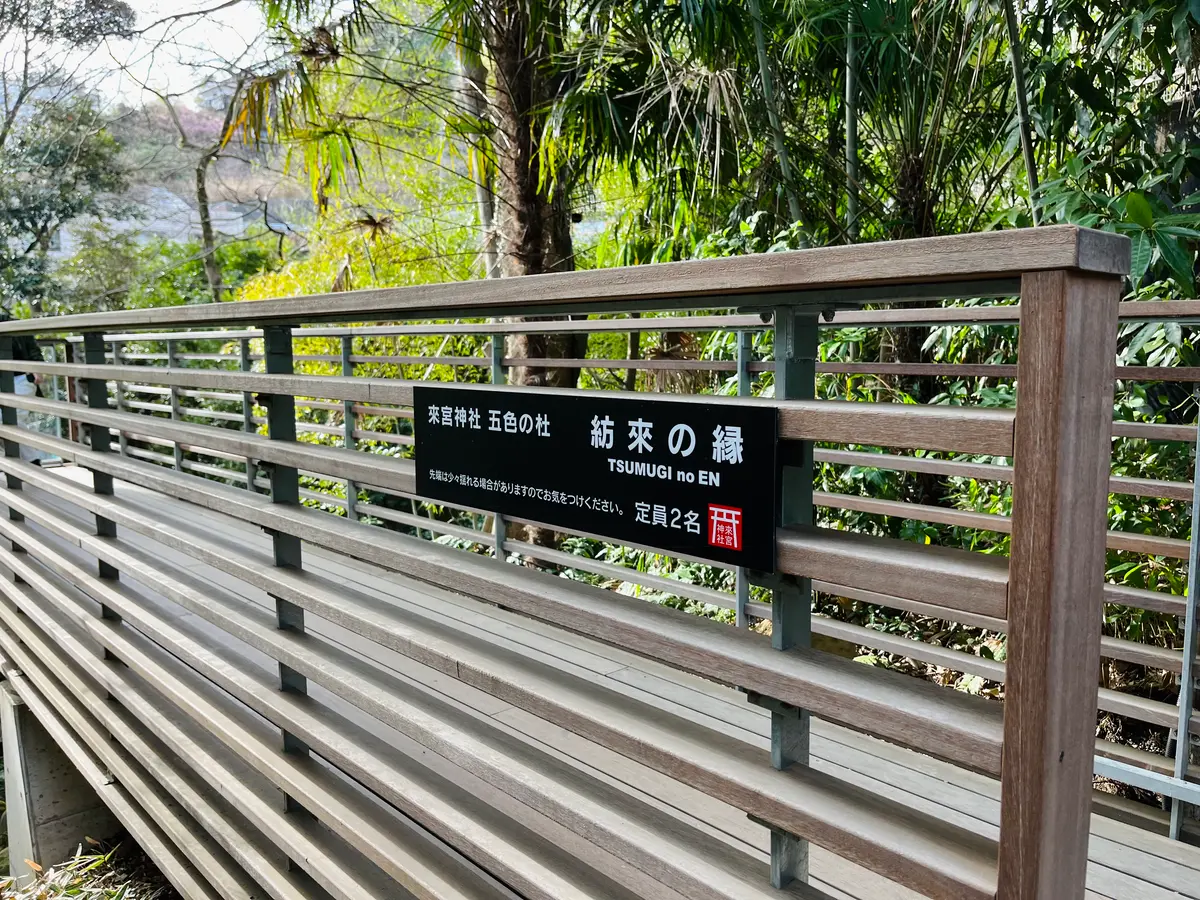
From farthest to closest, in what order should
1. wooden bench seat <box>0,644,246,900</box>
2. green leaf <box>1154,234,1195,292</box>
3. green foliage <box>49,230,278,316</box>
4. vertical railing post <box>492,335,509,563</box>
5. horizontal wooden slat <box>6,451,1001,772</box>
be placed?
green foliage <box>49,230,278,316</box>
vertical railing post <box>492,335,509,563</box>
wooden bench seat <box>0,644,246,900</box>
green leaf <box>1154,234,1195,292</box>
horizontal wooden slat <box>6,451,1001,772</box>

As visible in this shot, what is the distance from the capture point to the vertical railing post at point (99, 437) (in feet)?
10.1

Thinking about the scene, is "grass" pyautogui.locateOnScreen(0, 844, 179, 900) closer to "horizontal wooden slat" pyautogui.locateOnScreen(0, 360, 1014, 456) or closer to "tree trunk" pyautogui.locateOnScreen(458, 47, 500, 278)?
"horizontal wooden slat" pyautogui.locateOnScreen(0, 360, 1014, 456)

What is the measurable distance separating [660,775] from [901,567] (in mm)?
1487

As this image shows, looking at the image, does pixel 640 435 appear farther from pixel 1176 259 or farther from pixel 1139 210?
pixel 1139 210

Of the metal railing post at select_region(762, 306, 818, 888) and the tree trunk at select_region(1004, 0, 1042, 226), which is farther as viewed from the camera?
the tree trunk at select_region(1004, 0, 1042, 226)

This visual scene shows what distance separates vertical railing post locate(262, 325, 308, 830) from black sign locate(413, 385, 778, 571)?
64 cm

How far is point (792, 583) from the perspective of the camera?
106 cm

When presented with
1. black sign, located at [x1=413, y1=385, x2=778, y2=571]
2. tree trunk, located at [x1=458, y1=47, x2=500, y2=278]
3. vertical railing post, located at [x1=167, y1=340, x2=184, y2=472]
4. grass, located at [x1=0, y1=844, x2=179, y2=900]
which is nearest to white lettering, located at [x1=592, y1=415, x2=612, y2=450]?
black sign, located at [x1=413, y1=385, x2=778, y2=571]

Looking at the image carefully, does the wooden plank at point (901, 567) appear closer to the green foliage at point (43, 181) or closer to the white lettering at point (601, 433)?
the white lettering at point (601, 433)

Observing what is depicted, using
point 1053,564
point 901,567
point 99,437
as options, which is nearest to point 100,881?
point 99,437

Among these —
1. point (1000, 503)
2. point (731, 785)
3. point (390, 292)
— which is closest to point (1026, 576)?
point (731, 785)

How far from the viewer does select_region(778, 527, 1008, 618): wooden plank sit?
2.77 feet

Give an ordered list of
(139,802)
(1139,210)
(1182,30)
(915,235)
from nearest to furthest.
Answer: (1139,210), (1182,30), (139,802), (915,235)

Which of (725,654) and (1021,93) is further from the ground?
(1021,93)
